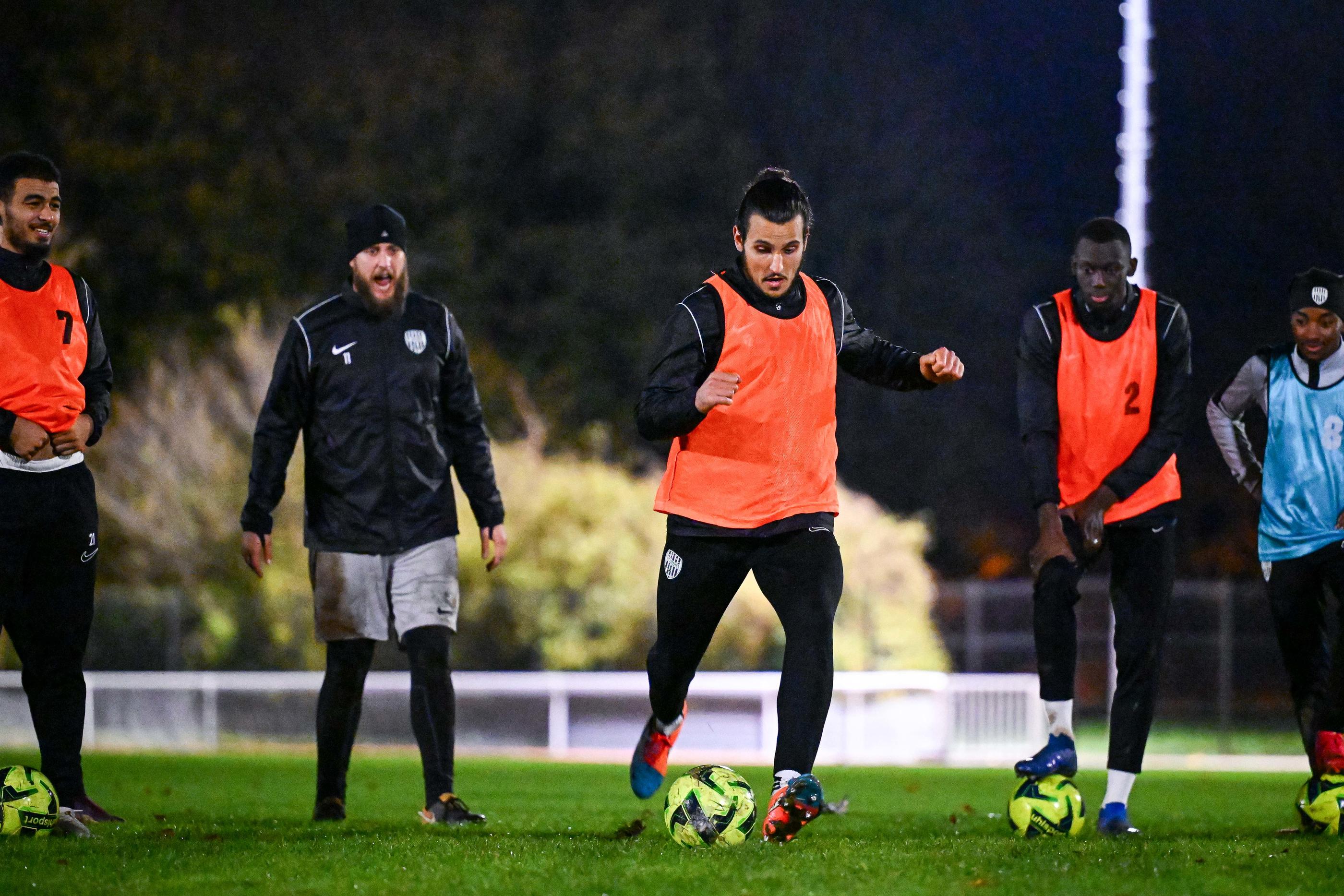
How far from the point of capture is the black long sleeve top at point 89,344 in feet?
22.2

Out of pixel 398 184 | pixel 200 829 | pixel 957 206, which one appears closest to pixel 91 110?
pixel 398 184

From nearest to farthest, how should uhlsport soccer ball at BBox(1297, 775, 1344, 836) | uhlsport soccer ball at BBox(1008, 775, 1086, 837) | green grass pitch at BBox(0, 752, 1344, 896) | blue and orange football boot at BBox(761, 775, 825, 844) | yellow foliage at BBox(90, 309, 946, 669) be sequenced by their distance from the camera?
green grass pitch at BBox(0, 752, 1344, 896)
blue and orange football boot at BBox(761, 775, 825, 844)
uhlsport soccer ball at BBox(1008, 775, 1086, 837)
uhlsport soccer ball at BBox(1297, 775, 1344, 836)
yellow foliage at BBox(90, 309, 946, 669)

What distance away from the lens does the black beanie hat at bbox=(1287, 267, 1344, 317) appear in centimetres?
744

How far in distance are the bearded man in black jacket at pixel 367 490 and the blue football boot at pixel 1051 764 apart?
7.85ft

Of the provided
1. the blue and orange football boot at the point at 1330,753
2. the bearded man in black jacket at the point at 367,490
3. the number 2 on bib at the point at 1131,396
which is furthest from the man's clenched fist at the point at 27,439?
the blue and orange football boot at the point at 1330,753

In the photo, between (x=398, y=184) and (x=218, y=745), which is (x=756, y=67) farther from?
(x=218, y=745)

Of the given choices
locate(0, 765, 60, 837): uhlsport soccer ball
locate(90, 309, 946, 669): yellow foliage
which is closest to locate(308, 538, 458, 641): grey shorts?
locate(0, 765, 60, 837): uhlsport soccer ball

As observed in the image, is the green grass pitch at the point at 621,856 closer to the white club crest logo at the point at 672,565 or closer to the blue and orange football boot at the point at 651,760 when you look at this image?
the blue and orange football boot at the point at 651,760

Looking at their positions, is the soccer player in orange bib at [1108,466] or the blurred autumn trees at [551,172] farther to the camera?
the blurred autumn trees at [551,172]

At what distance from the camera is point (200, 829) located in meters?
7.05

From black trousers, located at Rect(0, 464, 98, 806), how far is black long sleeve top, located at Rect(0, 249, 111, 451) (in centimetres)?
21

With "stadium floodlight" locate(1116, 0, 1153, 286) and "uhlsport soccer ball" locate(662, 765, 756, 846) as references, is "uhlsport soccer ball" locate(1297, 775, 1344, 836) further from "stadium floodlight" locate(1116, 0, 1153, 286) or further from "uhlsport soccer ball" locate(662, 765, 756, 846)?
"stadium floodlight" locate(1116, 0, 1153, 286)

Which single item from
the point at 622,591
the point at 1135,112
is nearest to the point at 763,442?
the point at 1135,112

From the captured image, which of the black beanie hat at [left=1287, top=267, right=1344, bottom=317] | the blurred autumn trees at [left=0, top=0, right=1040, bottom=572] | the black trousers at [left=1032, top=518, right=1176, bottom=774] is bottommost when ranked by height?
the black trousers at [left=1032, top=518, right=1176, bottom=774]
